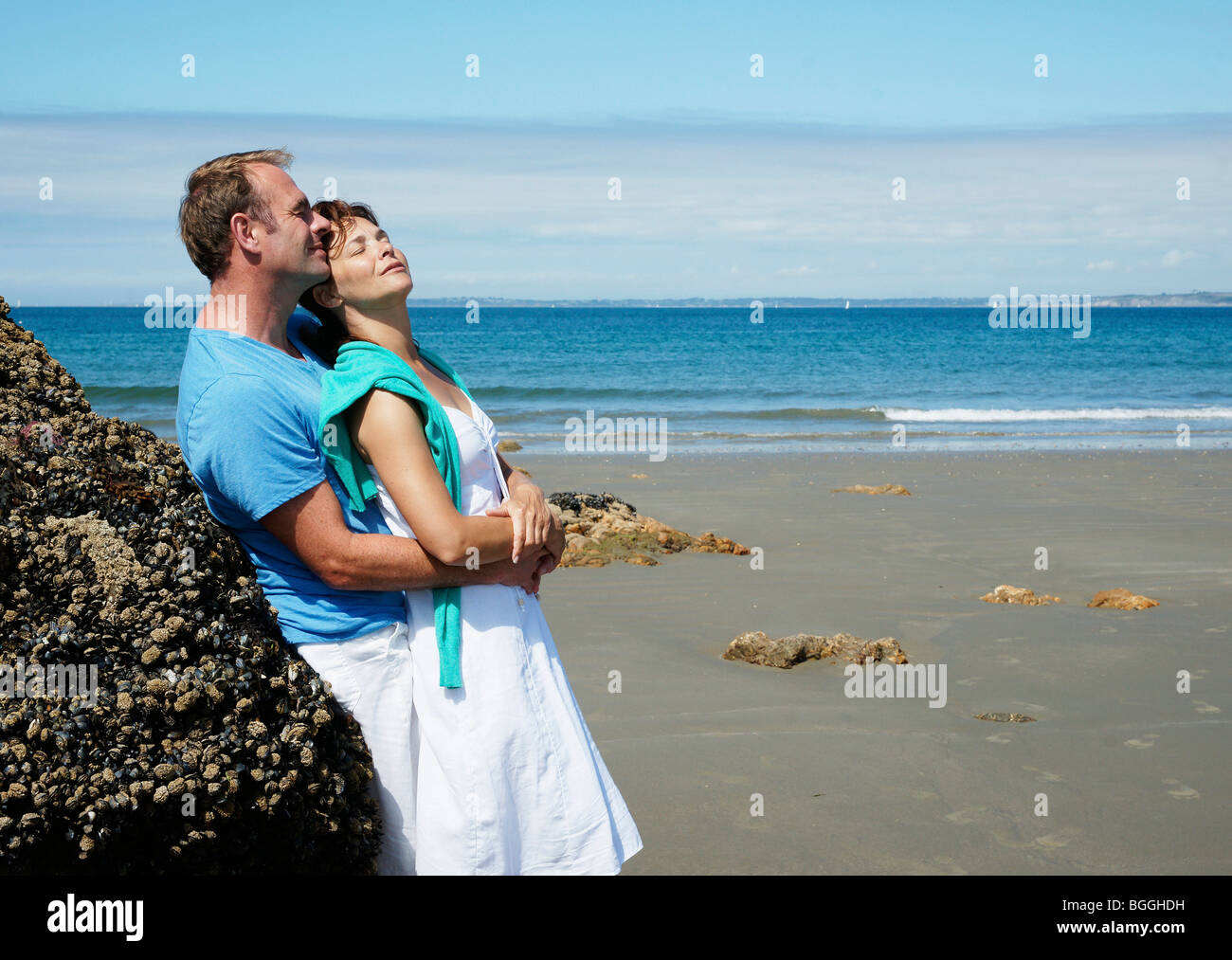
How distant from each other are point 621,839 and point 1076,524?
926 centimetres

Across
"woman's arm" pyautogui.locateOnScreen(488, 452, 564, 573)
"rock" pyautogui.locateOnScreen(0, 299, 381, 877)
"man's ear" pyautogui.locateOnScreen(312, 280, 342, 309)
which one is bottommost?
"rock" pyautogui.locateOnScreen(0, 299, 381, 877)

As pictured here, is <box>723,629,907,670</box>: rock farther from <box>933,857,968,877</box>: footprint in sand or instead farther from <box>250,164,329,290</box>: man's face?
<box>250,164,329,290</box>: man's face

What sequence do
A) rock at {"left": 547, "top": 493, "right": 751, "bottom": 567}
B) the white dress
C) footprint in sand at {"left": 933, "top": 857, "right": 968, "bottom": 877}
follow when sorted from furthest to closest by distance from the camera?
1. rock at {"left": 547, "top": 493, "right": 751, "bottom": 567}
2. footprint in sand at {"left": 933, "top": 857, "right": 968, "bottom": 877}
3. the white dress

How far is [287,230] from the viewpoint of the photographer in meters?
2.67

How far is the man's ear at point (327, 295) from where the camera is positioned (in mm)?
2822

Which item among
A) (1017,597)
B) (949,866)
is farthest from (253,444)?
(1017,597)

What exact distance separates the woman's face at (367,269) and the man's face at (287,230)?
6 cm

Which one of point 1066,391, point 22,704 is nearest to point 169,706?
point 22,704

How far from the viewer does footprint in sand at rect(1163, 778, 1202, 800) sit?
15.9 ft

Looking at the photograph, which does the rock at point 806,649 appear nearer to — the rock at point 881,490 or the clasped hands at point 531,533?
the clasped hands at point 531,533

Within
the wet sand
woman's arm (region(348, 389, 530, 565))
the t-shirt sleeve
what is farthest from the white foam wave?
the t-shirt sleeve

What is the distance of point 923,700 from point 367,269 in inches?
167

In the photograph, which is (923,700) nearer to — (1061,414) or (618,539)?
(618,539)

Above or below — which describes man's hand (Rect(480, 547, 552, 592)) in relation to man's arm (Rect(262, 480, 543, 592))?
below
